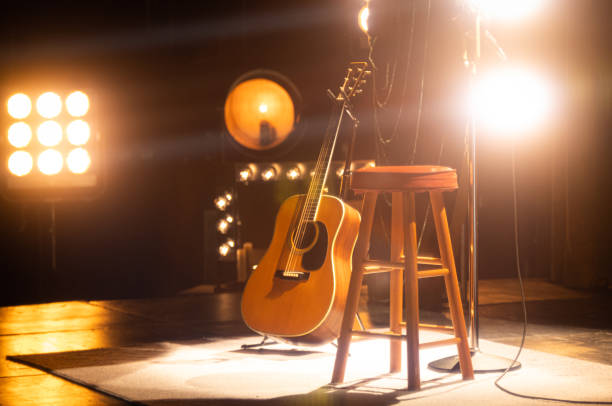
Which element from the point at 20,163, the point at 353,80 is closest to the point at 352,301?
the point at 353,80

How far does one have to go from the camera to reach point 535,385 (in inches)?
108

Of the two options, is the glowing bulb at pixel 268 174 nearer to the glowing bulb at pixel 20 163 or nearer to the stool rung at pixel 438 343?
the glowing bulb at pixel 20 163

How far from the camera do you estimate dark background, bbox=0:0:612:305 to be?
5387 millimetres

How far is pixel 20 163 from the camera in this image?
571 centimetres

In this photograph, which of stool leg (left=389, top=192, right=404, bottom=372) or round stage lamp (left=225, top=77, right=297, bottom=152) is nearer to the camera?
stool leg (left=389, top=192, right=404, bottom=372)

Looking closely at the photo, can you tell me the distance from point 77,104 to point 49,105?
0.60 ft

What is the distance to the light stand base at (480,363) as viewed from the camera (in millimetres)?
2965

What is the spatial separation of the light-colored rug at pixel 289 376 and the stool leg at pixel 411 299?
0.23ft

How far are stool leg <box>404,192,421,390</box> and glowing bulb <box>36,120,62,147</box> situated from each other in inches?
145

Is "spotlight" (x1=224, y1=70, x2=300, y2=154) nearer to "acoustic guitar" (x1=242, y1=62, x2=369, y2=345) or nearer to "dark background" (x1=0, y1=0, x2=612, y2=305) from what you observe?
"dark background" (x1=0, y1=0, x2=612, y2=305)

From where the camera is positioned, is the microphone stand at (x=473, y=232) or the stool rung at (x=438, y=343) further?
the microphone stand at (x=473, y=232)

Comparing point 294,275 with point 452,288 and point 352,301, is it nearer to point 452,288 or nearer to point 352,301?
point 352,301

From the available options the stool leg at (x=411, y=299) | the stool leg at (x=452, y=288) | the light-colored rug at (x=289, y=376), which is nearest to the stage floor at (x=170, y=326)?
the light-colored rug at (x=289, y=376)

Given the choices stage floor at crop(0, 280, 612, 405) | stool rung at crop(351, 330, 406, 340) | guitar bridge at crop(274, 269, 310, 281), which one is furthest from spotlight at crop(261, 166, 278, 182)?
stool rung at crop(351, 330, 406, 340)
